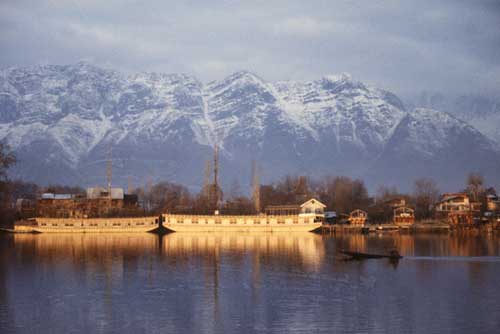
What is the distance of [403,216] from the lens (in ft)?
425

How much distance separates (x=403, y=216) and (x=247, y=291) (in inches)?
3346

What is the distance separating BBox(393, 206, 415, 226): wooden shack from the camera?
128250 mm

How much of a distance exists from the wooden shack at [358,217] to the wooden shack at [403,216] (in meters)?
5.19

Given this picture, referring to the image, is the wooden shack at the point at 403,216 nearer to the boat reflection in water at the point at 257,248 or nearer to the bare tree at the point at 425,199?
the bare tree at the point at 425,199

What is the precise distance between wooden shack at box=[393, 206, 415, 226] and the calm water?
48.4m

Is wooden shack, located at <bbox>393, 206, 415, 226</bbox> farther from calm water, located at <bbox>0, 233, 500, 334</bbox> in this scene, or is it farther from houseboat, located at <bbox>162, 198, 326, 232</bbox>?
calm water, located at <bbox>0, 233, 500, 334</bbox>

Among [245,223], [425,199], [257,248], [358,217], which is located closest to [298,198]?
[425,199]

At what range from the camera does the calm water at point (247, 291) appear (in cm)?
3781

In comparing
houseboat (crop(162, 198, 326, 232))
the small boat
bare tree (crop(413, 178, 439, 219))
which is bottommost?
the small boat

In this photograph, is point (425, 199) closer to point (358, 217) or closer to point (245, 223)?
point (358, 217)

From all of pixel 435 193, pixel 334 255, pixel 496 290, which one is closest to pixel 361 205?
pixel 435 193

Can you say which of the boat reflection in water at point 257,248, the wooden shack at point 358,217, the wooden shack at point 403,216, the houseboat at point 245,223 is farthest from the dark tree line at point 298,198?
the boat reflection in water at point 257,248

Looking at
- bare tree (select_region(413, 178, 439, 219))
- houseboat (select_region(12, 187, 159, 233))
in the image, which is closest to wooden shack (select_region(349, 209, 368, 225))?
bare tree (select_region(413, 178, 439, 219))

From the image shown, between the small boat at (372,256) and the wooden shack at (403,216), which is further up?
the wooden shack at (403,216)
